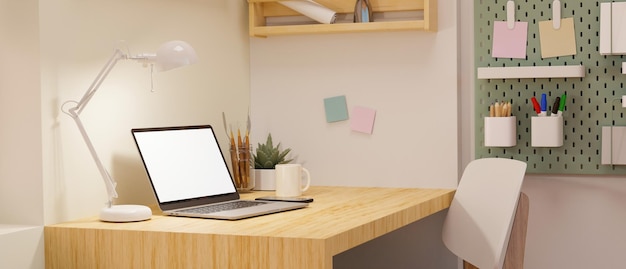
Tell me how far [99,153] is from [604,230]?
144 centimetres

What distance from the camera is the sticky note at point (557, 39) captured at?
101 inches

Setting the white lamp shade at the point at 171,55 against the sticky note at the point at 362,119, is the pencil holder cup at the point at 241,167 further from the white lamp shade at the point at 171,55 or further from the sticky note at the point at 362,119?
the white lamp shade at the point at 171,55

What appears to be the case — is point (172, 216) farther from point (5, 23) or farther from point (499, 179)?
point (499, 179)

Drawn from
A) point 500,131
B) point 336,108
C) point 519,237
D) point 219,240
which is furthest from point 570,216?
point 219,240

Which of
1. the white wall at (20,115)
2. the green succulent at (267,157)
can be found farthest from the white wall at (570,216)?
the white wall at (20,115)

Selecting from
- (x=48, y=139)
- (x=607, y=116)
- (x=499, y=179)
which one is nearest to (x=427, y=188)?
(x=499, y=179)

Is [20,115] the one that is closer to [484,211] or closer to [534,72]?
[484,211]

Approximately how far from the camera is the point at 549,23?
258 centimetres

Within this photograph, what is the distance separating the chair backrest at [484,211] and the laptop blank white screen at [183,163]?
2.08 ft

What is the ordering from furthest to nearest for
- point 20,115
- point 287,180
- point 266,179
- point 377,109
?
1. point 377,109
2. point 266,179
3. point 287,180
4. point 20,115

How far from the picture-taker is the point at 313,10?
2.72 meters

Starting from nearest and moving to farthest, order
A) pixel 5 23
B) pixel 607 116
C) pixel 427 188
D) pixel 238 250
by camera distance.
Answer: pixel 238 250 < pixel 5 23 < pixel 607 116 < pixel 427 188

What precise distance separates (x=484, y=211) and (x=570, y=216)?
0.38 meters

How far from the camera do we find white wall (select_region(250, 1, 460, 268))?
270 centimetres
